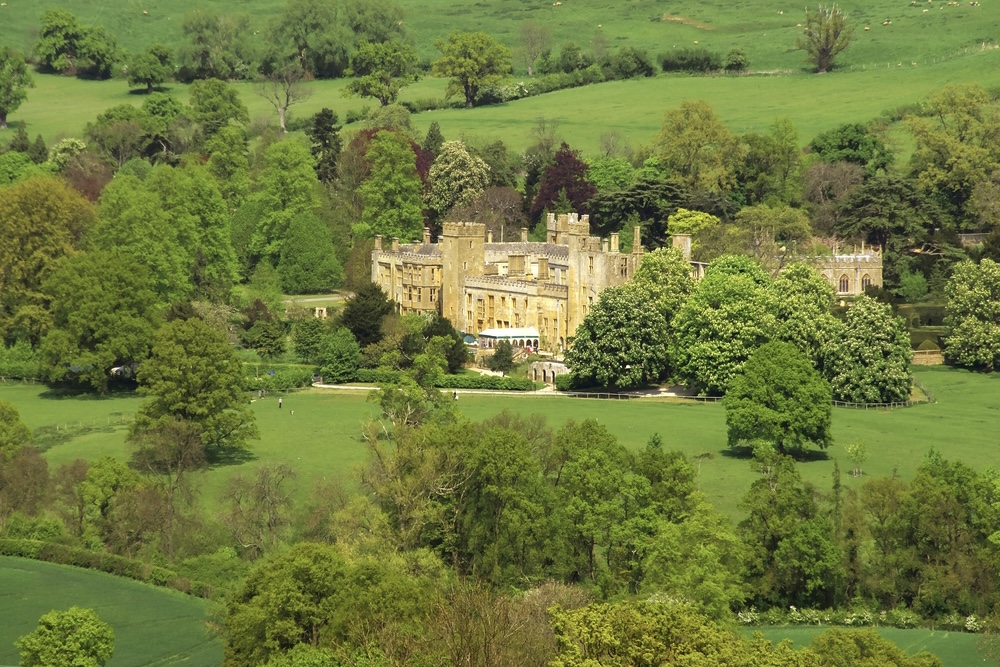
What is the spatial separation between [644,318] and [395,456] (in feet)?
97.4

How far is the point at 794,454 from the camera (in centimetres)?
9906

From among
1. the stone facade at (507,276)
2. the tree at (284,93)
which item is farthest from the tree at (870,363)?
the tree at (284,93)

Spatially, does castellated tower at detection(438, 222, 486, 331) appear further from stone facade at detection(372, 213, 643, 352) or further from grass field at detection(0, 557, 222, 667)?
grass field at detection(0, 557, 222, 667)

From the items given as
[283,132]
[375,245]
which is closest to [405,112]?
[283,132]

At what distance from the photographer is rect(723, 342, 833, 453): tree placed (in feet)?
319

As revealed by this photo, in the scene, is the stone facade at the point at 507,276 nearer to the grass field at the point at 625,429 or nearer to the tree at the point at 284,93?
the grass field at the point at 625,429

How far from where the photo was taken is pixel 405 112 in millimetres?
175875

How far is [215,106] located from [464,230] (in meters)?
57.0

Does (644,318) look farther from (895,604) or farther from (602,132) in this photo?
(602,132)

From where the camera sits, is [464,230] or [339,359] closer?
[339,359]

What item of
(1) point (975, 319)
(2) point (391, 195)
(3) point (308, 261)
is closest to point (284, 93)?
Result: (2) point (391, 195)

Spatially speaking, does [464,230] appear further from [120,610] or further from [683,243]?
[120,610]

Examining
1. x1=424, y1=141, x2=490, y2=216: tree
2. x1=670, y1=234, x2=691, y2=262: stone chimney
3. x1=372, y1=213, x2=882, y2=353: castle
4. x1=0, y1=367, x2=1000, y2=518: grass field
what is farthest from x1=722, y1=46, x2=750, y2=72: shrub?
x1=0, y1=367, x2=1000, y2=518: grass field

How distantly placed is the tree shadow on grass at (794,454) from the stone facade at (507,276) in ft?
61.8
